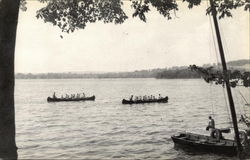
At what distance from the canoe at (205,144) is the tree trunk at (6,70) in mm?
19954

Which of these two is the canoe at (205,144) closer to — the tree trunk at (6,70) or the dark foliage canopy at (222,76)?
the dark foliage canopy at (222,76)

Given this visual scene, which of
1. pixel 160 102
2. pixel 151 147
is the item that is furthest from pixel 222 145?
pixel 160 102

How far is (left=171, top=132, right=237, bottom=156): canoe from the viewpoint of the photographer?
27.2 m

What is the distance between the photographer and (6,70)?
10164 millimetres

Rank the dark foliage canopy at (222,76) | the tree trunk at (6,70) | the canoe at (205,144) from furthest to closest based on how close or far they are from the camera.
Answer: the canoe at (205,144), the tree trunk at (6,70), the dark foliage canopy at (222,76)

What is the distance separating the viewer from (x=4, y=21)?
10156 millimetres

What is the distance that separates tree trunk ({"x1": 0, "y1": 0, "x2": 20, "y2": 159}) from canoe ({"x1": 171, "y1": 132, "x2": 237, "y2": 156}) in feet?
65.5

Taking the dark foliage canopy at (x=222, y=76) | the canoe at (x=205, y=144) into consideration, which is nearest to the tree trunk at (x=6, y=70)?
the dark foliage canopy at (x=222, y=76)

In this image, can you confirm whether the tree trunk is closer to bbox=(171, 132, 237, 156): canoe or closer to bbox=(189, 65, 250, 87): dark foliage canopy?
bbox=(189, 65, 250, 87): dark foliage canopy

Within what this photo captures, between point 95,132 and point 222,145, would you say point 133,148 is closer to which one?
point 222,145

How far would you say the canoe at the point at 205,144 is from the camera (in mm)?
27250

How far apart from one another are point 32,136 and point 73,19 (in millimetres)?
29740

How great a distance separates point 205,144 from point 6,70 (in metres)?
20.9

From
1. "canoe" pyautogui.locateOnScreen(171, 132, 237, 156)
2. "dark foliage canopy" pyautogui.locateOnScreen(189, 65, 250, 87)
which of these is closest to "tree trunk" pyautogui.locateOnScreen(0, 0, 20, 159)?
"dark foliage canopy" pyautogui.locateOnScreen(189, 65, 250, 87)
